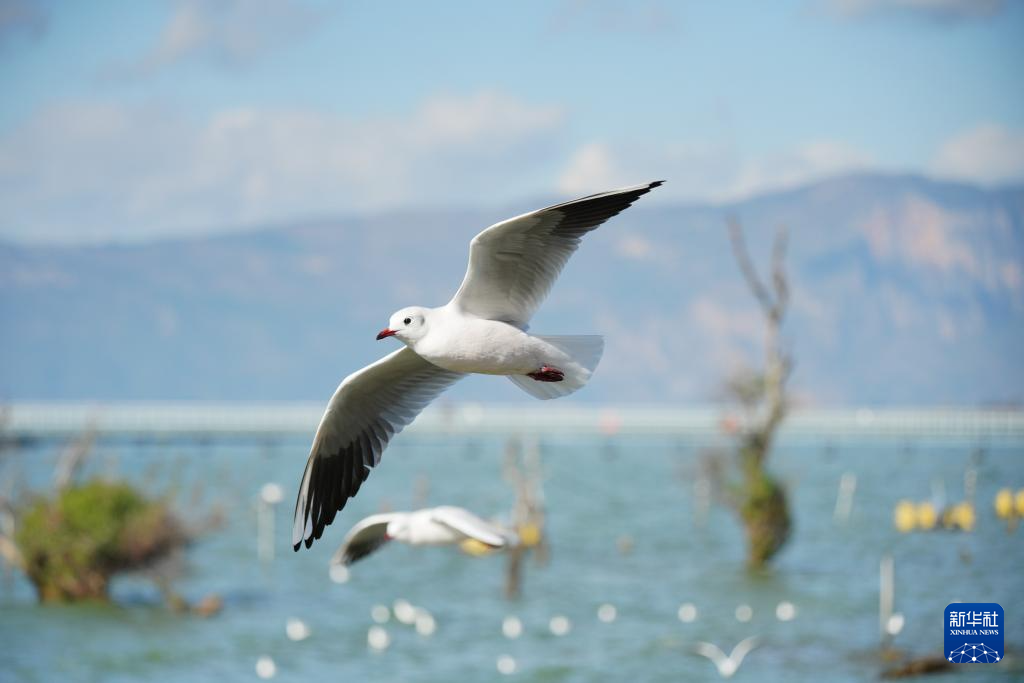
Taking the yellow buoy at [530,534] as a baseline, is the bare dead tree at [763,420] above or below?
above

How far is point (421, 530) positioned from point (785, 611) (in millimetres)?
22742

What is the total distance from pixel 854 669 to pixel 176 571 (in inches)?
502

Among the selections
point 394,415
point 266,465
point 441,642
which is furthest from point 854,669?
point 266,465

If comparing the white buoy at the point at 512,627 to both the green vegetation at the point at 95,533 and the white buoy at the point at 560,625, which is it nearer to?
the white buoy at the point at 560,625

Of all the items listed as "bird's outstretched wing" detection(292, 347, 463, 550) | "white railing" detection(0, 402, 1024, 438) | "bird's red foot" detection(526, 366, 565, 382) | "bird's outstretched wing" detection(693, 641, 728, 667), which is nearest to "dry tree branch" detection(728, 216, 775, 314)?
"bird's outstretched wing" detection(693, 641, 728, 667)

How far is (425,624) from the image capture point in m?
34.8

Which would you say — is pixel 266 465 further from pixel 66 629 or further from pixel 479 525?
pixel 479 525

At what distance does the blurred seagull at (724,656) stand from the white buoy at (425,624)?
19.4ft

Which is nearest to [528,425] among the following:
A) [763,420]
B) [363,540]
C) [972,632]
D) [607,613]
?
[607,613]

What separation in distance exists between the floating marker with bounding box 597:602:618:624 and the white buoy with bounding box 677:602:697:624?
1.52 meters

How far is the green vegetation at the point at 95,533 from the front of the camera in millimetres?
28542

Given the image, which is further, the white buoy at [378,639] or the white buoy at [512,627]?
the white buoy at [512,627]

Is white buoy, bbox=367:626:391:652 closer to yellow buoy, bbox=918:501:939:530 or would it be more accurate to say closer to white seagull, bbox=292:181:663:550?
yellow buoy, bbox=918:501:939:530

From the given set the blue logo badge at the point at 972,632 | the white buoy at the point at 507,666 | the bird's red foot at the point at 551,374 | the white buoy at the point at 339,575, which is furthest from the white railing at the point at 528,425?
the bird's red foot at the point at 551,374
